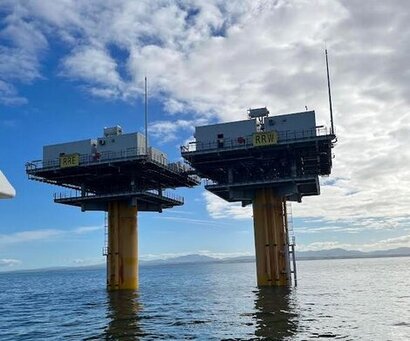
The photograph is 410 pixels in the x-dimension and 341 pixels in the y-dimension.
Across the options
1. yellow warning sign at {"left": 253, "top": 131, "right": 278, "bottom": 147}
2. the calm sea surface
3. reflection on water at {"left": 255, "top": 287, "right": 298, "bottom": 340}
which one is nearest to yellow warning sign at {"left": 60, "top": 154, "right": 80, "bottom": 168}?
the calm sea surface

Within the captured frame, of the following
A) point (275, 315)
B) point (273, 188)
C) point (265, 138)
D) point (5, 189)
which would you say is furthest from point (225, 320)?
point (5, 189)

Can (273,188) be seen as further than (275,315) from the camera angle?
Yes

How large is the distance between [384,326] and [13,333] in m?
26.0

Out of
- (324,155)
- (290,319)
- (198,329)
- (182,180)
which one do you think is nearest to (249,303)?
(290,319)

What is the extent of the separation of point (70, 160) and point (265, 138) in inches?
941

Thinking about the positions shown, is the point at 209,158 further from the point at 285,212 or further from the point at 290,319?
the point at 290,319

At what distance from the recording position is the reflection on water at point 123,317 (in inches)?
1200

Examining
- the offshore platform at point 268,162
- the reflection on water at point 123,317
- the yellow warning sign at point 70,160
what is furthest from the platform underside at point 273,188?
the reflection on water at point 123,317

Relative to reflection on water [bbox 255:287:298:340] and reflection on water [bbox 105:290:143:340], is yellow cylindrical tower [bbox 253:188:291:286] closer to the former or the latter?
reflection on water [bbox 255:287:298:340]

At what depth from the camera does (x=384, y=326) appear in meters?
31.9

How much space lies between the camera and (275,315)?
36.2 metres

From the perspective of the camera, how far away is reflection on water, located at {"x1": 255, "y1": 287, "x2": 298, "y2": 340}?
28.9 metres

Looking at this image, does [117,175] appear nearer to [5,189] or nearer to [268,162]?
[268,162]

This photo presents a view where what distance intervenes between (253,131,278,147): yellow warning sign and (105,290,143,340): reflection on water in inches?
838
